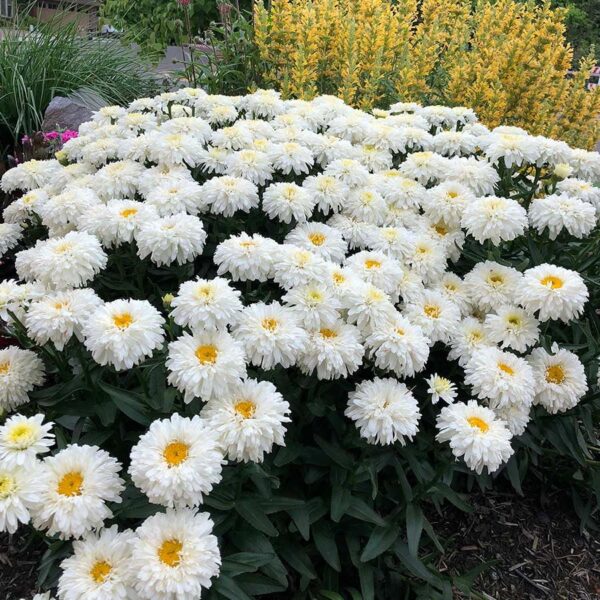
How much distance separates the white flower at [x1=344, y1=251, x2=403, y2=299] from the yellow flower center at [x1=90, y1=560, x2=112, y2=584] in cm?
103

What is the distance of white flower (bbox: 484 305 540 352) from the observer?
1873mm

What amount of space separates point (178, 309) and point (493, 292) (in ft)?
3.41

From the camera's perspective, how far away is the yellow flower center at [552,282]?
1830 mm

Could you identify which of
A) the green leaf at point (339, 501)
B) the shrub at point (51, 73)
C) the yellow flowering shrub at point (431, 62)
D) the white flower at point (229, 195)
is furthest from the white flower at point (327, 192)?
the shrub at point (51, 73)

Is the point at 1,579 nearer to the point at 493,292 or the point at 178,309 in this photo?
→ the point at 178,309

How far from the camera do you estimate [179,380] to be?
147cm

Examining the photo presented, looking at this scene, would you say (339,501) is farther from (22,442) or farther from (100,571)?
(22,442)

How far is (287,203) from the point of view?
203 cm

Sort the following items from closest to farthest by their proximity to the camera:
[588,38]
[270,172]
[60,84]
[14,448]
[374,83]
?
[14,448] < [270,172] < [374,83] < [60,84] < [588,38]

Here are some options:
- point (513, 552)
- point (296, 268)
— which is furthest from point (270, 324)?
point (513, 552)

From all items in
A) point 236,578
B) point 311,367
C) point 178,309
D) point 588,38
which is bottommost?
point 588,38

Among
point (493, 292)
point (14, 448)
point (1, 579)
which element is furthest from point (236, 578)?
point (493, 292)

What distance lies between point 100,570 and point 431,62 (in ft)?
13.5

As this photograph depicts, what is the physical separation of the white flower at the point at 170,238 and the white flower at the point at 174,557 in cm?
79
